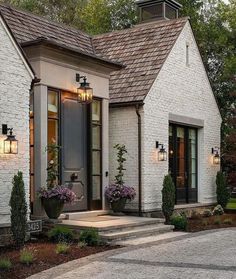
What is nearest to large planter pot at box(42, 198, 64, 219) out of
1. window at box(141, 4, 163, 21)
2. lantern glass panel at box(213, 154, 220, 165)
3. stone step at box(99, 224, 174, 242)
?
stone step at box(99, 224, 174, 242)

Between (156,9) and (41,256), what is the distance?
39.3ft

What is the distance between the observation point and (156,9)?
18922 mm

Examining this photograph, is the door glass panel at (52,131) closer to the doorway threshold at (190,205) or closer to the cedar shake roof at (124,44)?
the cedar shake roof at (124,44)

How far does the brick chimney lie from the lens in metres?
18.8

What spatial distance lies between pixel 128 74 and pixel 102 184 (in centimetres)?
367

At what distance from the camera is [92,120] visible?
14.2m

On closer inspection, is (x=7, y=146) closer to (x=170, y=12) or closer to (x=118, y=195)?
(x=118, y=195)

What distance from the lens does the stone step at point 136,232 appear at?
440 inches

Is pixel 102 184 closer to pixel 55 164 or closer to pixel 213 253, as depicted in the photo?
pixel 55 164

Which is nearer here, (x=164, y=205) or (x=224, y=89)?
(x=164, y=205)

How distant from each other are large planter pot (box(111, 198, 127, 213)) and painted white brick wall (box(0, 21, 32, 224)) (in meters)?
3.58

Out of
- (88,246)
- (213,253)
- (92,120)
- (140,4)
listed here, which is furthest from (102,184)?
(140,4)

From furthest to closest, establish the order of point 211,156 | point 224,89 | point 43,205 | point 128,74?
1. point 224,89
2. point 211,156
3. point 128,74
4. point 43,205

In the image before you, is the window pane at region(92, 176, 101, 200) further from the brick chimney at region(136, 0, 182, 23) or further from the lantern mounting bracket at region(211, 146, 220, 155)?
the brick chimney at region(136, 0, 182, 23)
